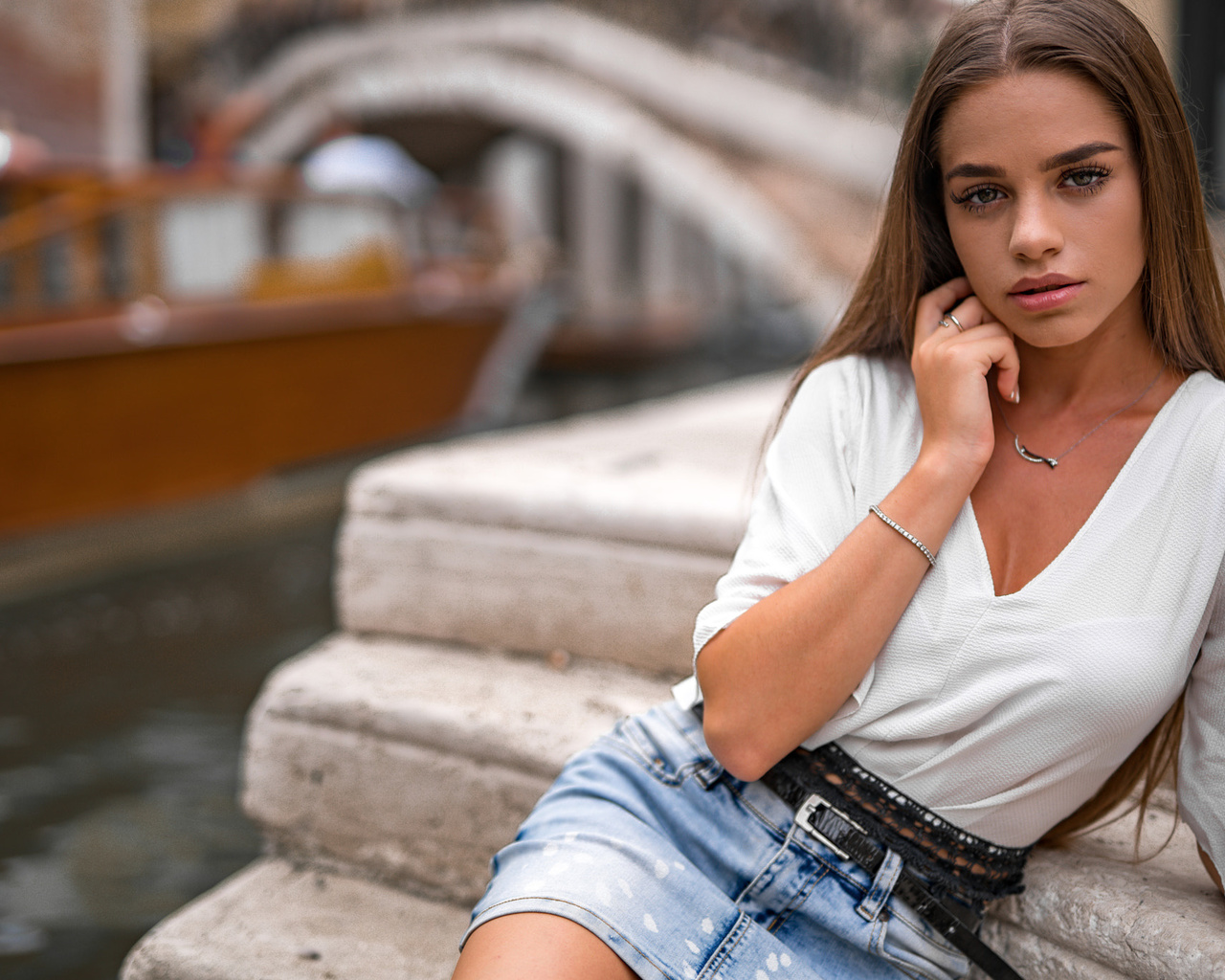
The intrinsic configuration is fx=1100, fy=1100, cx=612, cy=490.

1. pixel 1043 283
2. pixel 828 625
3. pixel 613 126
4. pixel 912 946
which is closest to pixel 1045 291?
pixel 1043 283

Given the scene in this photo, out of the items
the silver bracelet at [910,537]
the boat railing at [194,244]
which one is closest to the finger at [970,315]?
the silver bracelet at [910,537]

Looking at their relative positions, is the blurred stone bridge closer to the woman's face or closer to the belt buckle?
the woman's face

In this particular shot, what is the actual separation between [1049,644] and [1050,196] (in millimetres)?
378

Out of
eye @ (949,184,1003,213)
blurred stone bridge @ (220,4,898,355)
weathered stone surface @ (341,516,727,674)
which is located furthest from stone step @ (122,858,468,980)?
blurred stone bridge @ (220,4,898,355)

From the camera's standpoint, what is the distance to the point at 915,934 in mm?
1019

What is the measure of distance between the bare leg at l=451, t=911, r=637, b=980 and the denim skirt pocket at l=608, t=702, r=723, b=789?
0.19 metres

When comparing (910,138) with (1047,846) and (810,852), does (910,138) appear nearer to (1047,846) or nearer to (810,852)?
(810,852)

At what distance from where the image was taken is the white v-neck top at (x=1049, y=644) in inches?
36.8

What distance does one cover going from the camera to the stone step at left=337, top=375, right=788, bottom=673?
1659mm

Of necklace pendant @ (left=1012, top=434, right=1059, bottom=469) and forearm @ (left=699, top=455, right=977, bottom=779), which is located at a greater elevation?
necklace pendant @ (left=1012, top=434, right=1059, bottom=469)

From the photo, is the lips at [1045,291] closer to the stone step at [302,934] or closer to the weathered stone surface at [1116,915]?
the weathered stone surface at [1116,915]

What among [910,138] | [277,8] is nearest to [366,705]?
[910,138]

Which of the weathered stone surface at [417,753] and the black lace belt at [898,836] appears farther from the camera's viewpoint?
the weathered stone surface at [417,753]

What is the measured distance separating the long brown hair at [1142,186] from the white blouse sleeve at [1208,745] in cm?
9
